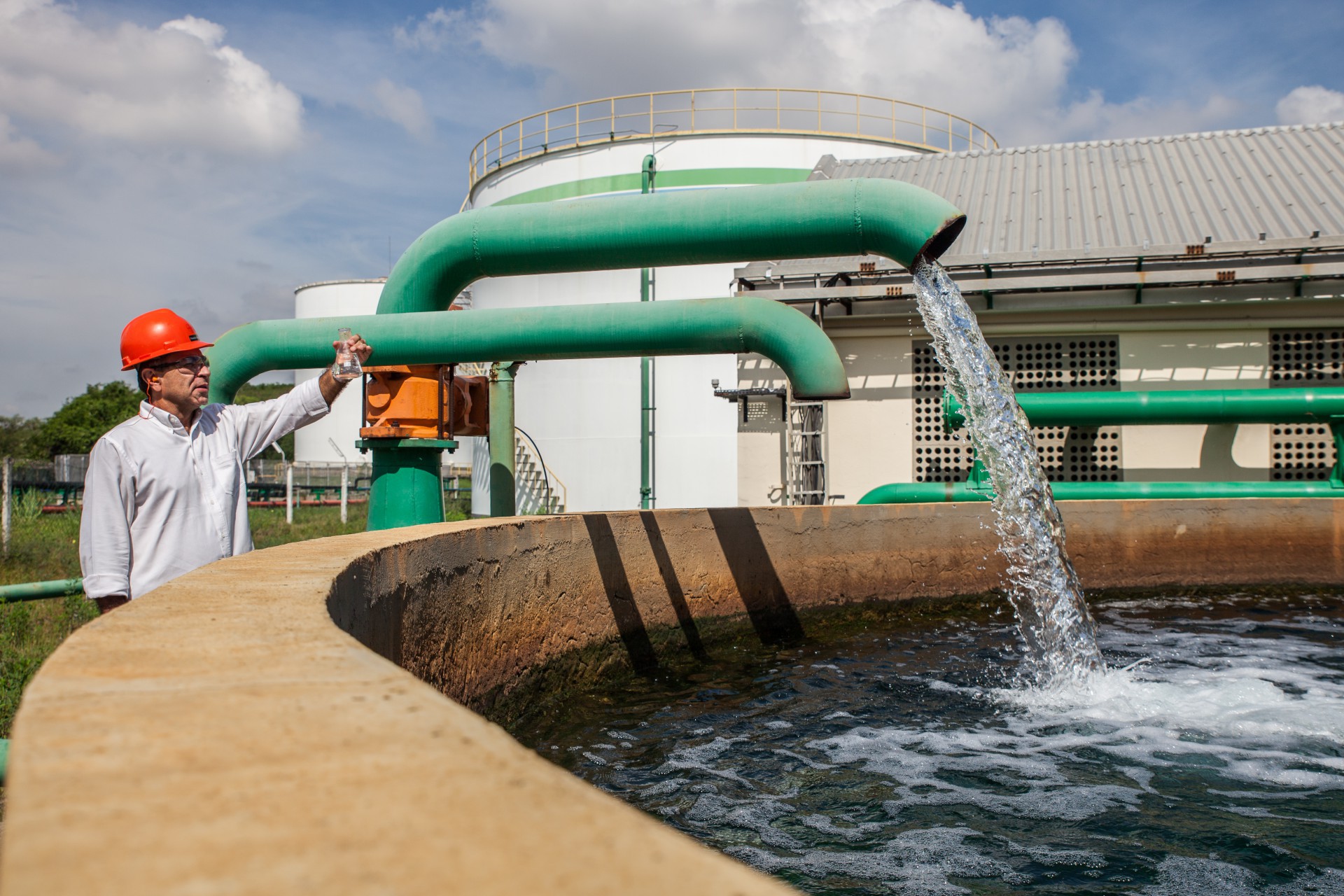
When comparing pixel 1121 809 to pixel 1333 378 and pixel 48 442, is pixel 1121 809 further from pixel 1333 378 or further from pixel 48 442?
pixel 48 442

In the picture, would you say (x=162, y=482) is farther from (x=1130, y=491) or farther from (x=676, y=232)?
(x=1130, y=491)

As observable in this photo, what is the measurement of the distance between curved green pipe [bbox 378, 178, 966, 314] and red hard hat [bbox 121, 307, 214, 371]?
7.19ft

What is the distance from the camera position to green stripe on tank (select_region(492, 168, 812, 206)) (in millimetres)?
15891

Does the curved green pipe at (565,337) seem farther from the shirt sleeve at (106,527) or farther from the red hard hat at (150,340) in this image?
the shirt sleeve at (106,527)

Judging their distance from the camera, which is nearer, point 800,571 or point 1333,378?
point 800,571

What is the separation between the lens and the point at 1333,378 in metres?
12.0

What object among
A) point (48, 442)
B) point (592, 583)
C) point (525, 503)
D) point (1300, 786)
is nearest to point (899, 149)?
point (525, 503)

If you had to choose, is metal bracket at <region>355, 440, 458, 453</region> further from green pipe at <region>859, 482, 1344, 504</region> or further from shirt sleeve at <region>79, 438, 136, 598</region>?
green pipe at <region>859, 482, 1344, 504</region>

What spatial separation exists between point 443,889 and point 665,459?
14.6 meters

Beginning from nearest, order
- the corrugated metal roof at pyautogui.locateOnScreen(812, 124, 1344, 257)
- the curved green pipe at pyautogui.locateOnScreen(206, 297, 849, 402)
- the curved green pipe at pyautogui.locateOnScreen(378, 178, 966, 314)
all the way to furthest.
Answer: the curved green pipe at pyautogui.locateOnScreen(378, 178, 966, 314) → the curved green pipe at pyautogui.locateOnScreen(206, 297, 849, 402) → the corrugated metal roof at pyautogui.locateOnScreen(812, 124, 1344, 257)

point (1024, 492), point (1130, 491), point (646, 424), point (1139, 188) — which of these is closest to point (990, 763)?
point (1024, 492)

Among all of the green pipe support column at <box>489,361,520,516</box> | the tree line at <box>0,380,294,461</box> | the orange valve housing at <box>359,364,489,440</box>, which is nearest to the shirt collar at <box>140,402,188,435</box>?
the orange valve housing at <box>359,364,489,440</box>

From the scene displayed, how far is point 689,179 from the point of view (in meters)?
15.9

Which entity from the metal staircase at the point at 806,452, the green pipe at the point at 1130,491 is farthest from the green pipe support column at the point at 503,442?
the metal staircase at the point at 806,452
